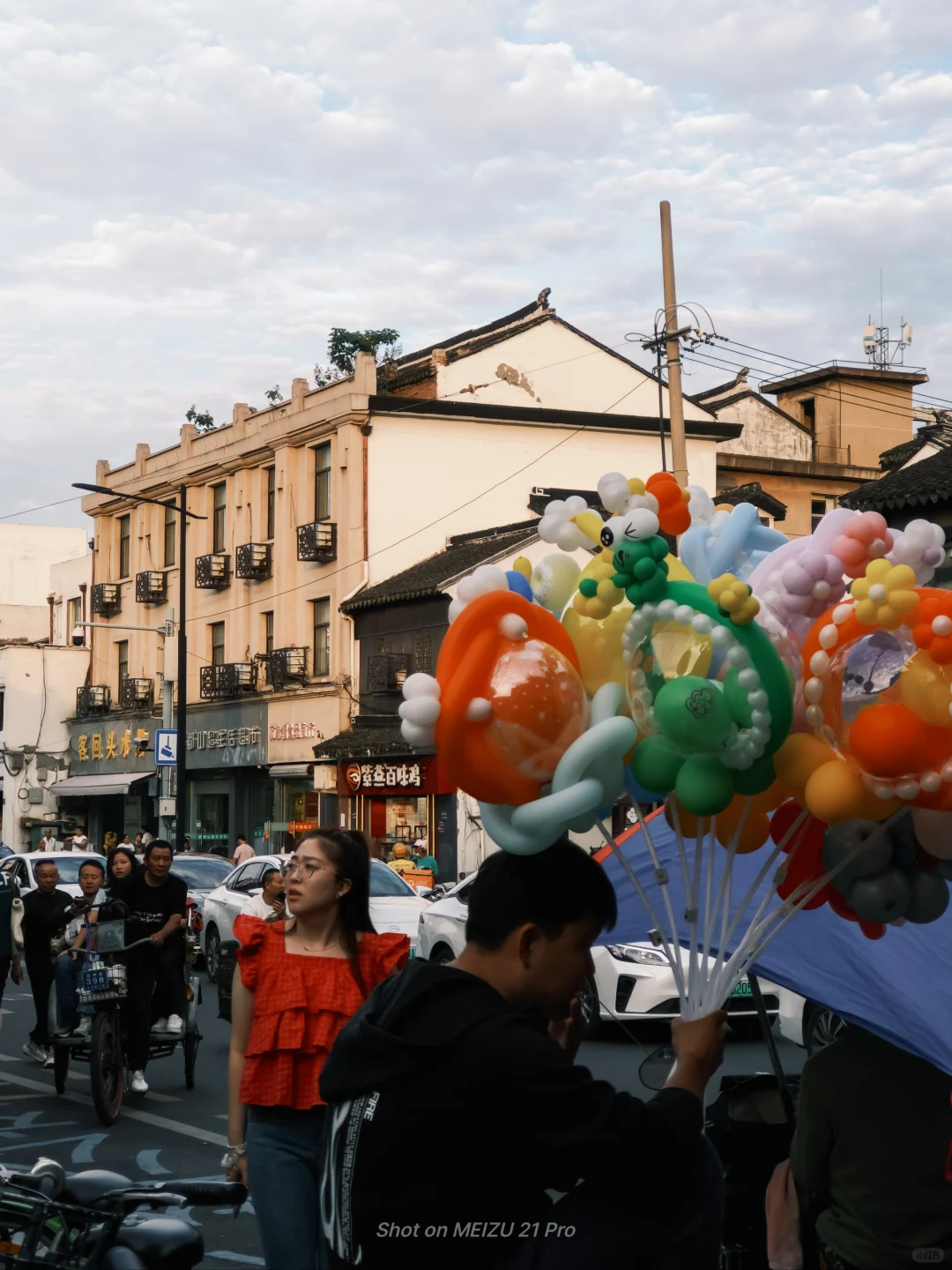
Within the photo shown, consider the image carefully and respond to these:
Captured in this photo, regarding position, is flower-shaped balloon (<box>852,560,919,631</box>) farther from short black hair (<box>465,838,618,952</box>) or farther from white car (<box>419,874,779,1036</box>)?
white car (<box>419,874,779,1036</box>)

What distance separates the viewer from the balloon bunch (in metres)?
3.36

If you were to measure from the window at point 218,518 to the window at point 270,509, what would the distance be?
2.94 m

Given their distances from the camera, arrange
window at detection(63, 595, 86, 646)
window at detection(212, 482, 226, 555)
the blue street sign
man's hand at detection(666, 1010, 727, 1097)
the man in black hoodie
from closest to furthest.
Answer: the man in black hoodie, man's hand at detection(666, 1010, 727, 1097), the blue street sign, window at detection(212, 482, 226, 555), window at detection(63, 595, 86, 646)

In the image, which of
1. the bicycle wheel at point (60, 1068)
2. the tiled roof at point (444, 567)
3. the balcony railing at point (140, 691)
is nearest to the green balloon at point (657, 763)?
the bicycle wheel at point (60, 1068)

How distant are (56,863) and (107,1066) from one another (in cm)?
815

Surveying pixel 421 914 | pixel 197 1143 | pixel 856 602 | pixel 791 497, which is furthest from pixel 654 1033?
pixel 791 497

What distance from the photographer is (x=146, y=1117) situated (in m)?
11.6

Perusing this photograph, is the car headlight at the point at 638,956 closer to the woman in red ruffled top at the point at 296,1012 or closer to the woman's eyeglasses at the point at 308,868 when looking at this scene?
the woman in red ruffled top at the point at 296,1012

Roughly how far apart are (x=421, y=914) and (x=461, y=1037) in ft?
50.1

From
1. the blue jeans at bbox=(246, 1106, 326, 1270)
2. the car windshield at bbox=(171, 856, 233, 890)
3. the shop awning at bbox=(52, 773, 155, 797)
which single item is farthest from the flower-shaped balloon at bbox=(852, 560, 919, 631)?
the shop awning at bbox=(52, 773, 155, 797)

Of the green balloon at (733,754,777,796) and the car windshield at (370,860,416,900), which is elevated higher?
the green balloon at (733,754,777,796)

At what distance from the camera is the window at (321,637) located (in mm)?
41938

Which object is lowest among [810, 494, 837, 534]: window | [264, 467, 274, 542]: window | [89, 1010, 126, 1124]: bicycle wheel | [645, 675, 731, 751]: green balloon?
[89, 1010, 126, 1124]: bicycle wheel

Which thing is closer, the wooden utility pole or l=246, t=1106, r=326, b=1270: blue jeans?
l=246, t=1106, r=326, b=1270: blue jeans
